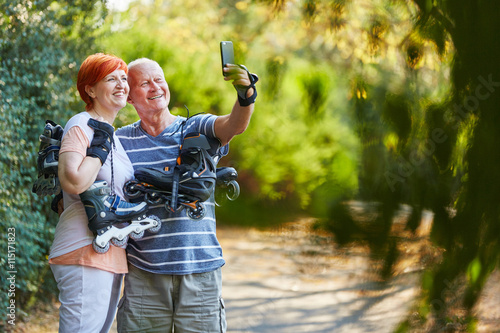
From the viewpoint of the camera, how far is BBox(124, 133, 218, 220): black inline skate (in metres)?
1.56

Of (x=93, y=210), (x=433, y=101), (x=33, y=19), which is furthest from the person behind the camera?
(x=33, y=19)

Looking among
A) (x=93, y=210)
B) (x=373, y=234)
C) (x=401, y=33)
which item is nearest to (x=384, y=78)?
(x=401, y=33)

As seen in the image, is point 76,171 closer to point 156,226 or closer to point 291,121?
point 156,226

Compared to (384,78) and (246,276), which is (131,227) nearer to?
(384,78)

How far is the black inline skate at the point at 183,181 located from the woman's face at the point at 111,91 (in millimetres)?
237

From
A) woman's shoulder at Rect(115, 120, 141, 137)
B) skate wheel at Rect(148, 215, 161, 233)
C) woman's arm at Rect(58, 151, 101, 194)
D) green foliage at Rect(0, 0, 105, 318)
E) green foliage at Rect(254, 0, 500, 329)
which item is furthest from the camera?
green foliage at Rect(0, 0, 105, 318)

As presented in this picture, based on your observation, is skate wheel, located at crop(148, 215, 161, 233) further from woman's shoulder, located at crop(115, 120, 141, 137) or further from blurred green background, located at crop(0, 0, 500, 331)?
blurred green background, located at crop(0, 0, 500, 331)

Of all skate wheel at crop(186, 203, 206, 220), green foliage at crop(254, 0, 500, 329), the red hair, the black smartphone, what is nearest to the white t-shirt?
the red hair

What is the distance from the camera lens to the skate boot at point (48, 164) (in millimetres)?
1517

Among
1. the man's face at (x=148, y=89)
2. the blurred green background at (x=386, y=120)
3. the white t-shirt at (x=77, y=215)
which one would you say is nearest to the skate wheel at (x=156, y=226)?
the white t-shirt at (x=77, y=215)

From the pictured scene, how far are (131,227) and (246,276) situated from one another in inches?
110

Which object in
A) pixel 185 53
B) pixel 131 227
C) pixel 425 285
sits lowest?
pixel 131 227

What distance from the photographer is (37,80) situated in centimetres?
359

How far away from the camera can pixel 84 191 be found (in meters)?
1.48
